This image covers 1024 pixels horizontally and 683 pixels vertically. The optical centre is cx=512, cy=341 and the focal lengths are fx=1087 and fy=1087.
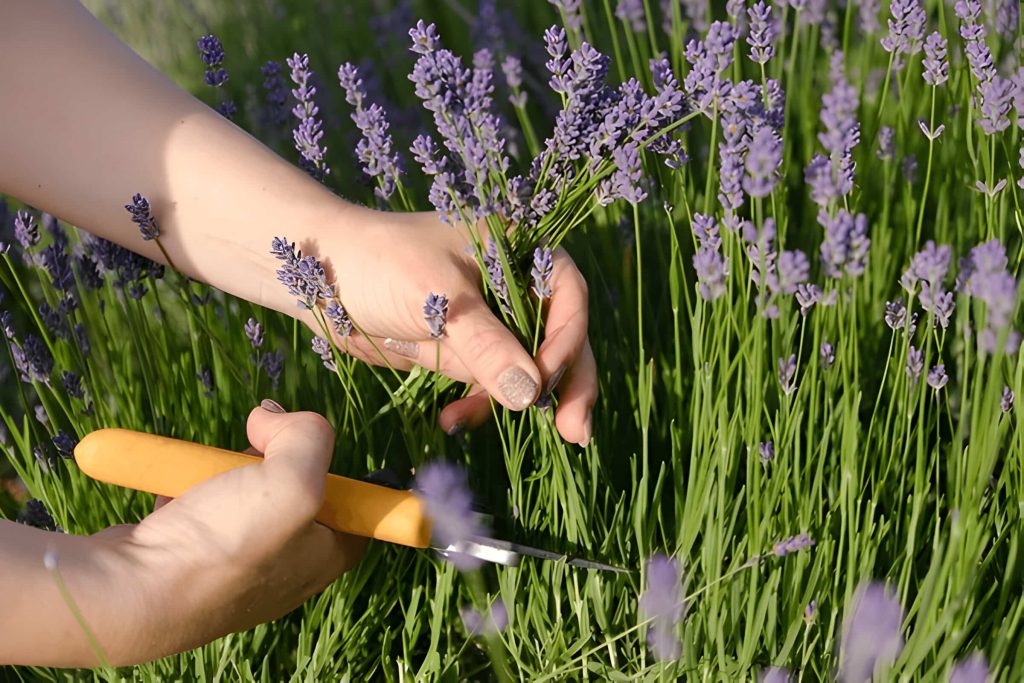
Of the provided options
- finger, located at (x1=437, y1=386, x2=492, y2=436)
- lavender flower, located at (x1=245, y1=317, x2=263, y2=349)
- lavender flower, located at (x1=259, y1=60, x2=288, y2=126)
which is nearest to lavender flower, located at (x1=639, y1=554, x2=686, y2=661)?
finger, located at (x1=437, y1=386, x2=492, y2=436)

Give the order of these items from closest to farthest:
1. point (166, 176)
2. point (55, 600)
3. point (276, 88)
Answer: point (55, 600) < point (166, 176) < point (276, 88)

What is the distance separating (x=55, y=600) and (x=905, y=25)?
1455mm

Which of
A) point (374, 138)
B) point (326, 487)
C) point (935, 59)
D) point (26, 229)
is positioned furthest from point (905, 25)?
point (26, 229)

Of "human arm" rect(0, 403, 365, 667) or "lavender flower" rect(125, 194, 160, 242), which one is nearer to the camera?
"human arm" rect(0, 403, 365, 667)

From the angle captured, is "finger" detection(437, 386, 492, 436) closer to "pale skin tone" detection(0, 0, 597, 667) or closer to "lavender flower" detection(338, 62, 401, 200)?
"pale skin tone" detection(0, 0, 597, 667)

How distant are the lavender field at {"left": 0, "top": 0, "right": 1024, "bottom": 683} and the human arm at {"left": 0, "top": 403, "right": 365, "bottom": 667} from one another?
0.36 ft

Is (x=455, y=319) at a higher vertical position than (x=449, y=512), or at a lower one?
higher

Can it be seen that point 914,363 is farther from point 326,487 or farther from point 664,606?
point 326,487

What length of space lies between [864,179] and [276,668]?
1346 mm

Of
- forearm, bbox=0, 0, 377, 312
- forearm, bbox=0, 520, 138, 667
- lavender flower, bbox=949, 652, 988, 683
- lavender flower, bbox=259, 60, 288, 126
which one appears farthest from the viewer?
lavender flower, bbox=259, 60, 288, 126

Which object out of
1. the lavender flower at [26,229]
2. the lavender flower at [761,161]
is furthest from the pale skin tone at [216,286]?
the lavender flower at [761,161]

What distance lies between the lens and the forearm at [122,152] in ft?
5.64

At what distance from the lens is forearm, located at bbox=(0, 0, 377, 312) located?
1.72m

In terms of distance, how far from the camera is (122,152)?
68.9 inches
